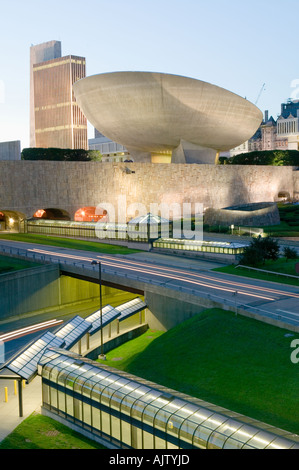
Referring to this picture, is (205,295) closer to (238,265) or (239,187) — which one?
(238,265)

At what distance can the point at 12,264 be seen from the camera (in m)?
41.8

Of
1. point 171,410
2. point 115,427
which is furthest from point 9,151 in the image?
point 171,410

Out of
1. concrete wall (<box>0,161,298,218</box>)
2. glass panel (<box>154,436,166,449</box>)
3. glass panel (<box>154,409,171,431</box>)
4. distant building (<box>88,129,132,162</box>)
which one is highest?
distant building (<box>88,129,132,162</box>)

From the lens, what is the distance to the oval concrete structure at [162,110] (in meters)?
66.4

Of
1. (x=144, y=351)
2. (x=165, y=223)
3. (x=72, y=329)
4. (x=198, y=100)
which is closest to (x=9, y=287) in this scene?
(x=72, y=329)

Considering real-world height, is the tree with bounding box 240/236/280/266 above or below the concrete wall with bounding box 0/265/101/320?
above

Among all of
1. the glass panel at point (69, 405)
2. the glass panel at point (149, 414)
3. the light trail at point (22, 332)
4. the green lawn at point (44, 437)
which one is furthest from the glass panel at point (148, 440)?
the light trail at point (22, 332)

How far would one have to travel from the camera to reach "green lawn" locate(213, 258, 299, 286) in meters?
35.2

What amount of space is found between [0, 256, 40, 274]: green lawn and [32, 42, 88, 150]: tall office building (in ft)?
507

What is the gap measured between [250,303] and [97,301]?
18.0 meters

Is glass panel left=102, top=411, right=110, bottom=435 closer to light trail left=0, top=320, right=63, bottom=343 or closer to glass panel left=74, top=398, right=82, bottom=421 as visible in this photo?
glass panel left=74, top=398, right=82, bottom=421

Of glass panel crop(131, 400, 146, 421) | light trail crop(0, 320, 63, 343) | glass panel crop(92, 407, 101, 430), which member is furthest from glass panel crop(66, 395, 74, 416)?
light trail crop(0, 320, 63, 343)

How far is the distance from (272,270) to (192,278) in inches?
263

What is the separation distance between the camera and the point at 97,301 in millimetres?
43375
